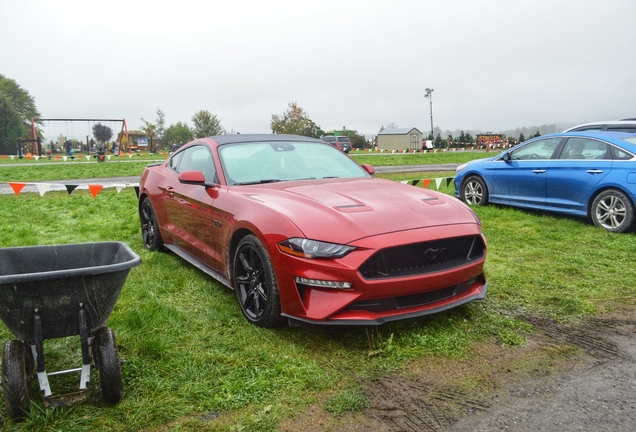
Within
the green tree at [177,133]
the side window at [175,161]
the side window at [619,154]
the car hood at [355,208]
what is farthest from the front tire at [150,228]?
the green tree at [177,133]

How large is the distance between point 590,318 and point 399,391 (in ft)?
6.65

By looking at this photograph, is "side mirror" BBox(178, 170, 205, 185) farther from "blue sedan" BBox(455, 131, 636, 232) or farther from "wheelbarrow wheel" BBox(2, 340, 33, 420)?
"blue sedan" BBox(455, 131, 636, 232)

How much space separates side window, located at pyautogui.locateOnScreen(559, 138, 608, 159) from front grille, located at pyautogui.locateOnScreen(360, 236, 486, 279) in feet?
16.3

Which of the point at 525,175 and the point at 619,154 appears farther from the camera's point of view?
the point at 525,175

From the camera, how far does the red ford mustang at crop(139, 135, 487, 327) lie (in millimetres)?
3463

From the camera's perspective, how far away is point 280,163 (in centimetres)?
516

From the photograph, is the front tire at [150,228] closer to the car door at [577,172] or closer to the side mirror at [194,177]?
the side mirror at [194,177]

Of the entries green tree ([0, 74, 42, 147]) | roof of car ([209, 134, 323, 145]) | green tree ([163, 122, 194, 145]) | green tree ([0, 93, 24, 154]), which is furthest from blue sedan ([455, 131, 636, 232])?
green tree ([0, 74, 42, 147])

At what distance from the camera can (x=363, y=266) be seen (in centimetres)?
342

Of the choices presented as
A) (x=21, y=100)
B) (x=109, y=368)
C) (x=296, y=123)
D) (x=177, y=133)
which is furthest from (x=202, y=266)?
(x=21, y=100)

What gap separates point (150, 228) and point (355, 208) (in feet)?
12.7

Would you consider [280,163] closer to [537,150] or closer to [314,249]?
[314,249]

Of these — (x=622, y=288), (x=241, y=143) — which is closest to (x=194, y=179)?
(x=241, y=143)

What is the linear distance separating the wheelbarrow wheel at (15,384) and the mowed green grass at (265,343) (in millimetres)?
68
